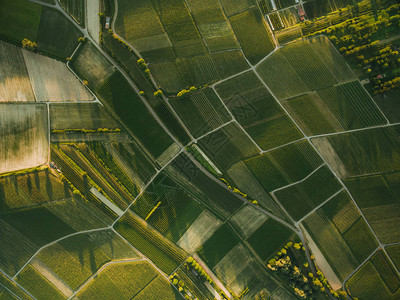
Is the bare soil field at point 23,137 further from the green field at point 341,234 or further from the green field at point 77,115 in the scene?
the green field at point 341,234

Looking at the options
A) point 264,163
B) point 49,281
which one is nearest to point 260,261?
point 264,163

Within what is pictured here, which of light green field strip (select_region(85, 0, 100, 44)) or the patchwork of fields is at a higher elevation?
light green field strip (select_region(85, 0, 100, 44))

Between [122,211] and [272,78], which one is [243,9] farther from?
[122,211]

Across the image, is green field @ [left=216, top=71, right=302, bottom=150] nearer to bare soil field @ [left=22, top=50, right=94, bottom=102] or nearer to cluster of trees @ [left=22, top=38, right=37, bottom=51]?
bare soil field @ [left=22, top=50, right=94, bottom=102]

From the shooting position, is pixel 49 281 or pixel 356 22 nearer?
pixel 356 22

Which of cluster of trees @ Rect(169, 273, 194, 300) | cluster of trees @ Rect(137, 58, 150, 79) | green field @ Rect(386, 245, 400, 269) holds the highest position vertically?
cluster of trees @ Rect(137, 58, 150, 79)

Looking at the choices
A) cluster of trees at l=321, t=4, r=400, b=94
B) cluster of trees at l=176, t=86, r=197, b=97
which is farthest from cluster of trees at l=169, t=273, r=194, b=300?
cluster of trees at l=321, t=4, r=400, b=94

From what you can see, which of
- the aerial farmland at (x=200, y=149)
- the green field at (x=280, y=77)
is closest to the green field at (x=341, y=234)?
the aerial farmland at (x=200, y=149)
